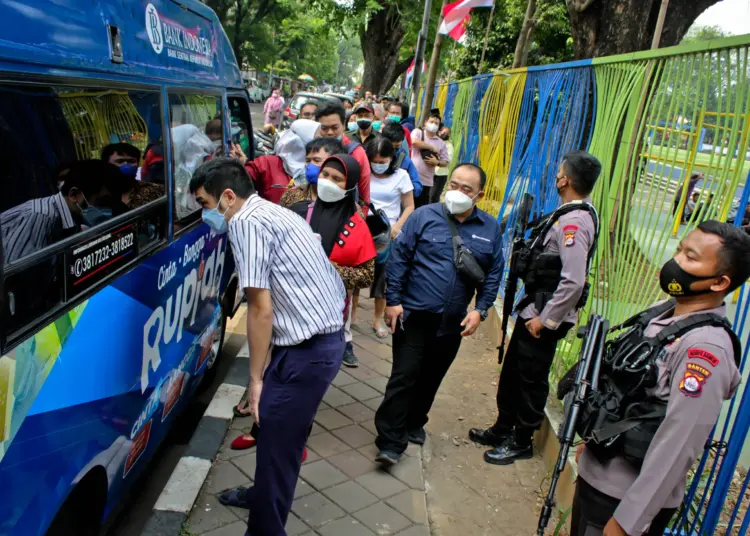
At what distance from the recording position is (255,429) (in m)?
3.73

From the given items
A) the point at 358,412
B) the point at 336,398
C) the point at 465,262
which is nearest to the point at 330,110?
the point at 465,262

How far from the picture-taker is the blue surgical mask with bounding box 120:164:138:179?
262 cm

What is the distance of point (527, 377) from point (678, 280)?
1.80 meters

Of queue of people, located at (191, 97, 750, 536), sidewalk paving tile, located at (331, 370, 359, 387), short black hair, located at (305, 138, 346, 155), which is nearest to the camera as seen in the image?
queue of people, located at (191, 97, 750, 536)

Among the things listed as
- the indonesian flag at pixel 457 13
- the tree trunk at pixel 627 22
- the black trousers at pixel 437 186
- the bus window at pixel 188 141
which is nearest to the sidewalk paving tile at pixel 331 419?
the bus window at pixel 188 141

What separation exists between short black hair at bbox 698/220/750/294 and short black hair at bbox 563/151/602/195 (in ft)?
4.64

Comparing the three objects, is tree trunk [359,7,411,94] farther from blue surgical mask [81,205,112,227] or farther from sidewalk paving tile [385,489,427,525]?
blue surgical mask [81,205,112,227]

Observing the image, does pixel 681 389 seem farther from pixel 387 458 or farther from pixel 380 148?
pixel 380 148

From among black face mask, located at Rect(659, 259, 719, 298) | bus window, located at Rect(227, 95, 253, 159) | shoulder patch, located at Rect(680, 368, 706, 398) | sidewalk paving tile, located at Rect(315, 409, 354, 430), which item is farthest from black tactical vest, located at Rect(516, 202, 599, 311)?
bus window, located at Rect(227, 95, 253, 159)

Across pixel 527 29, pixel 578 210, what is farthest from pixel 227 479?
pixel 527 29

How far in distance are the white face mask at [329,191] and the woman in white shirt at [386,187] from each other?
1.62m

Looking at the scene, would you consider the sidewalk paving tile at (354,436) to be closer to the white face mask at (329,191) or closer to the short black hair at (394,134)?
the white face mask at (329,191)

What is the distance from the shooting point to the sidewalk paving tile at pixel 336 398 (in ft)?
14.6

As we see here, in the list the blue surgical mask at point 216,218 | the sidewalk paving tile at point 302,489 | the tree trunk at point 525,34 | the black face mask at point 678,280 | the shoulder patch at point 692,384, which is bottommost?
Result: the sidewalk paving tile at point 302,489
